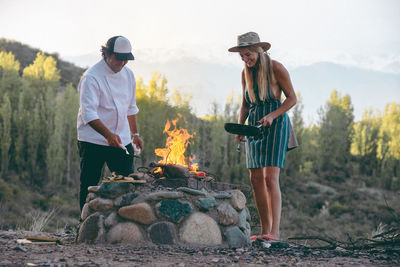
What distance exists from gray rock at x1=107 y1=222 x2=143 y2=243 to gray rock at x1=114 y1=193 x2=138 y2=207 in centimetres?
22

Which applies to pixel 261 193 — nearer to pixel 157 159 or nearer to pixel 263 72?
pixel 263 72

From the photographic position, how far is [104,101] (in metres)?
4.57

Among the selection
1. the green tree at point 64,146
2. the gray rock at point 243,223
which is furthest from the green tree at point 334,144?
the gray rock at point 243,223

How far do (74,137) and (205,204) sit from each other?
65.0 ft

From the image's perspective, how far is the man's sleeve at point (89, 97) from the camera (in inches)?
170

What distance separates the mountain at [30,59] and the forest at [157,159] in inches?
486

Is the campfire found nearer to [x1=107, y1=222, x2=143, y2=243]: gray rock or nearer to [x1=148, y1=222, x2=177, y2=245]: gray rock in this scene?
[x1=148, y1=222, x2=177, y2=245]: gray rock

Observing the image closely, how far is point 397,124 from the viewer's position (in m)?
31.2

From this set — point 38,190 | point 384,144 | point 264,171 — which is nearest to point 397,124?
point 384,144

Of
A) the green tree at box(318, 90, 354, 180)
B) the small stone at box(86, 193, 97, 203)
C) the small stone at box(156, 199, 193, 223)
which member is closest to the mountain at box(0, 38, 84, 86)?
the green tree at box(318, 90, 354, 180)

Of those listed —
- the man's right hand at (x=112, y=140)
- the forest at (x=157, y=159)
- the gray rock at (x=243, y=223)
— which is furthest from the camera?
the forest at (x=157, y=159)

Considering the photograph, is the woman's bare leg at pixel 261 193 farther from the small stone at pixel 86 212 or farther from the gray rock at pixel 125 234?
the small stone at pixel 86 212

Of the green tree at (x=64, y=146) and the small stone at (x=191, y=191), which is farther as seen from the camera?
the green tree at (x=64, y=146)

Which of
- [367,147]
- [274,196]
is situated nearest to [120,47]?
[274,196]
